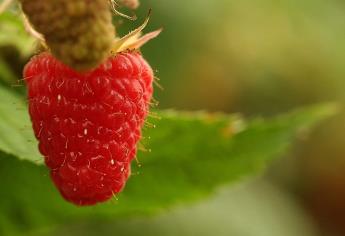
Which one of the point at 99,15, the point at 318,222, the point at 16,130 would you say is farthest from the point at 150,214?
the point at 318,222

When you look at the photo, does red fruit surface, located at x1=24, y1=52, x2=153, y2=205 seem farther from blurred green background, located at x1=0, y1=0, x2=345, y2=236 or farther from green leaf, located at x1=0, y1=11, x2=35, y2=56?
blurred green background, located at x1=0, y1=0, x2=345, y2=236

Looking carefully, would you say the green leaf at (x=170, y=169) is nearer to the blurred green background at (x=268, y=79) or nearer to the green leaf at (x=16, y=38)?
the green leaf at (x=16, y=38)

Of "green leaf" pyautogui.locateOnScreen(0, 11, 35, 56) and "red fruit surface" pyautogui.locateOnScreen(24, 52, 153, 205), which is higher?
"green leaf" pyautogui.locateOnScreen(0, 11, 35, 56)

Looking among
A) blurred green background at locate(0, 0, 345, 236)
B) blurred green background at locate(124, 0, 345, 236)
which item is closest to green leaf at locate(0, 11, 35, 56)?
blurred green background at locate(0, 0, 345, 236)

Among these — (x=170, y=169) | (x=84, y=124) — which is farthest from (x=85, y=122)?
(x=170, y=169)

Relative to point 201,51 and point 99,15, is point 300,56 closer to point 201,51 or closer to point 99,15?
point 201,51

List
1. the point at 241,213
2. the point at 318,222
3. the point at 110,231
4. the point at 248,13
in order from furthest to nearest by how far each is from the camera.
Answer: the point at 248,13, the point at 318,222, the point at 241,213, the point at 110,231
